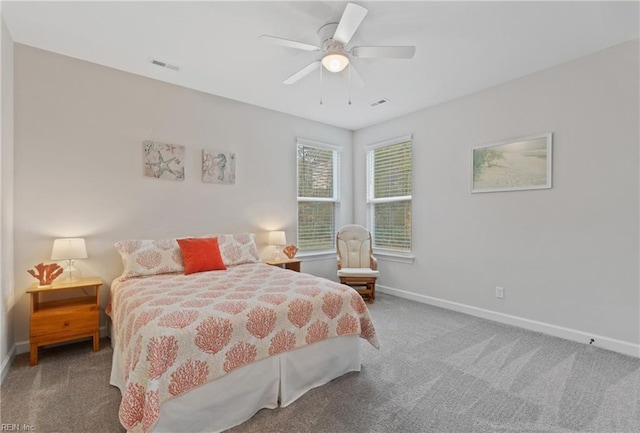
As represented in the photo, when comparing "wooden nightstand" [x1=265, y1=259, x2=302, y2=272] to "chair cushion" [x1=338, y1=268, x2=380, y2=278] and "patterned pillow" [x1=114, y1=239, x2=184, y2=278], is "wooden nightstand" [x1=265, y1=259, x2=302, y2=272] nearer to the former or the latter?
"chair cushion" [x1=338, y1=268, x2=380, y2=278]

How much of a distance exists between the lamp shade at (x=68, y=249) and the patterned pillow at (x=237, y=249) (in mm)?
1255

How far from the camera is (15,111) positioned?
275 centimetres

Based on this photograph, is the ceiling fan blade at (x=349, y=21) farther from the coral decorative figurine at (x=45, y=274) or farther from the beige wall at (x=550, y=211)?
the coral decorative figurine at (x=45, y=274)

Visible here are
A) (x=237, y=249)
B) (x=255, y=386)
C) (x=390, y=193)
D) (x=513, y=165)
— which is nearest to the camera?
(x=255, y=386)

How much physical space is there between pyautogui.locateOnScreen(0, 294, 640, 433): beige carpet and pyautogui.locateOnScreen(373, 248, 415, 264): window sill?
5.31 ft

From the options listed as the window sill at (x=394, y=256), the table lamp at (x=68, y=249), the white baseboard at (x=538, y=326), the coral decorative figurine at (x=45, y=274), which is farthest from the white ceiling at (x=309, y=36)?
the white baseboard at (x=538, y=326)

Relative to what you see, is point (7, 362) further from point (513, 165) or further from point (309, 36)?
point (513, 165)

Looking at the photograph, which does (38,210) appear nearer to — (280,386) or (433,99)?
(280,386)

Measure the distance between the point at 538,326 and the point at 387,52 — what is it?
3143mm

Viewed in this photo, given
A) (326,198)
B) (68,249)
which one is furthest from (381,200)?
Answer: (68,249)

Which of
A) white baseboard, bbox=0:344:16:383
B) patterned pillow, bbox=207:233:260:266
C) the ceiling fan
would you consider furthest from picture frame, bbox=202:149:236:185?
white baseboard, bbox=0:344:16:383

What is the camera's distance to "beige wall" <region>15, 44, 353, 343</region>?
2820 millimetres

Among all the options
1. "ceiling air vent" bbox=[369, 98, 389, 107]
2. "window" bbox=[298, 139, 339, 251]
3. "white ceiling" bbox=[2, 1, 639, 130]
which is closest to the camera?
"white ceiling" bbox=[2, 1, 639, 130]

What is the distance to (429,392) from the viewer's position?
2.15 metres
